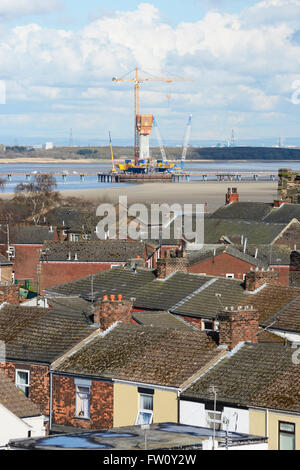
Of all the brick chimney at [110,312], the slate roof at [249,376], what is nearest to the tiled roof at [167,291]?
the brick chimney at [110,312]

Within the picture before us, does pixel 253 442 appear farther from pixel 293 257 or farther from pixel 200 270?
pixel 293 257

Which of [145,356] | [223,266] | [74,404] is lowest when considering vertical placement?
[74,404]

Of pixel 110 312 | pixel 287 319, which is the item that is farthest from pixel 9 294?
pixel 287 319

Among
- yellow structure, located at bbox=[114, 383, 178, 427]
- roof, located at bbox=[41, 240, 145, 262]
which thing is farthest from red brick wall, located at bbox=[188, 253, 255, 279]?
yellow structure, located at bbox=[114, 383, 178, 427]

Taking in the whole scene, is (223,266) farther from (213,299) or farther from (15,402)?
(15,402)

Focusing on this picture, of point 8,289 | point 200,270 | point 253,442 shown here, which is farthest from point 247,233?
point 253,442

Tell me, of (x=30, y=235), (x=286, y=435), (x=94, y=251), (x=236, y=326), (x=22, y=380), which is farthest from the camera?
(x=30, y=235)
